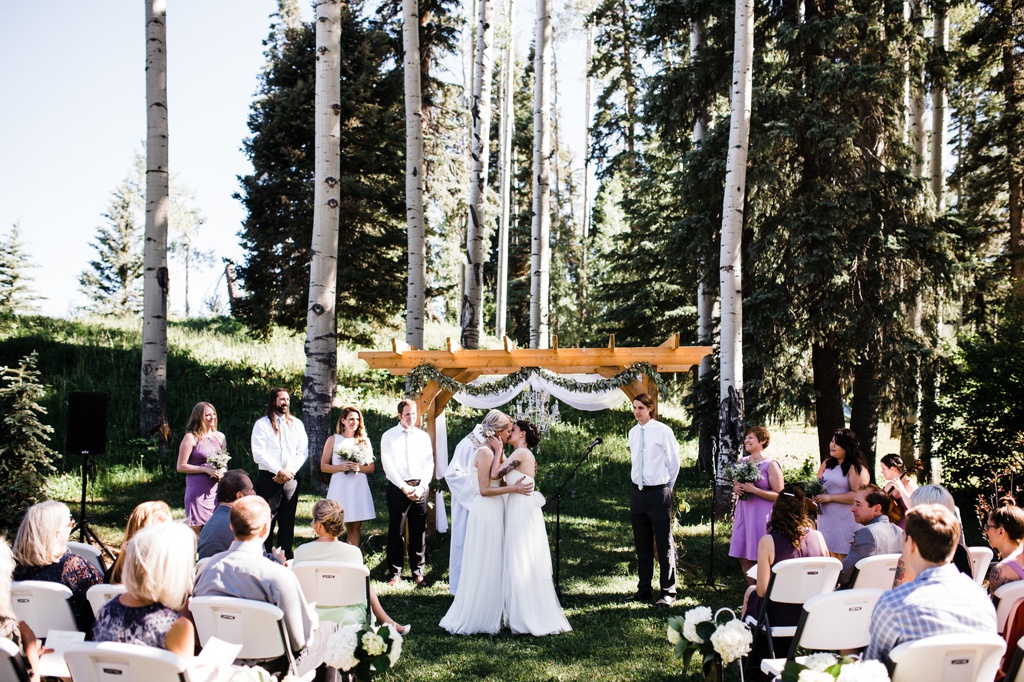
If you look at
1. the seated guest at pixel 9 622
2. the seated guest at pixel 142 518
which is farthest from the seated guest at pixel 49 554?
the seated guest at pixel 9 622

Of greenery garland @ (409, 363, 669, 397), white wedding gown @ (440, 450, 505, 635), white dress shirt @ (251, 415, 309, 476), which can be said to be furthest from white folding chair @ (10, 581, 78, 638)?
greenery garland @ (409, 363, 669, 397)

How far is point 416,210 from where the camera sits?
12641 mm

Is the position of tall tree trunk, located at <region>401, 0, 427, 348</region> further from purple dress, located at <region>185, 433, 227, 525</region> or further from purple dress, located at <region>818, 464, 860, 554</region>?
purple dress, located at <region>818, 464, 860, 554</region>

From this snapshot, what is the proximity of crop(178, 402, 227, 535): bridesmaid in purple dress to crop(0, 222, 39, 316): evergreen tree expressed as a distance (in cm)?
2805

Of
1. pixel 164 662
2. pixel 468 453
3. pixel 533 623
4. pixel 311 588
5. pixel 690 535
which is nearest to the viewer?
pixel 164 662

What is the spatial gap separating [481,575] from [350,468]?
6.53 feet

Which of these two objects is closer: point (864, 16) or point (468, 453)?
point (468, 453)

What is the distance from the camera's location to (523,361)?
9508 millimetres

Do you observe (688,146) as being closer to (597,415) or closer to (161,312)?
(597,415)

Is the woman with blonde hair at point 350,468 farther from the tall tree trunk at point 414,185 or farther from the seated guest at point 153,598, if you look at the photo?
the seated guest at point 153,598

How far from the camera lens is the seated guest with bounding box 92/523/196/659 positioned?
3039 millimetres

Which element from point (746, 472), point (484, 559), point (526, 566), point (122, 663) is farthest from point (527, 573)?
point (122, 663)

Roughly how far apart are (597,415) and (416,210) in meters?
8.08

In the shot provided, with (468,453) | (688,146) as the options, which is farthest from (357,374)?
(468,453)
